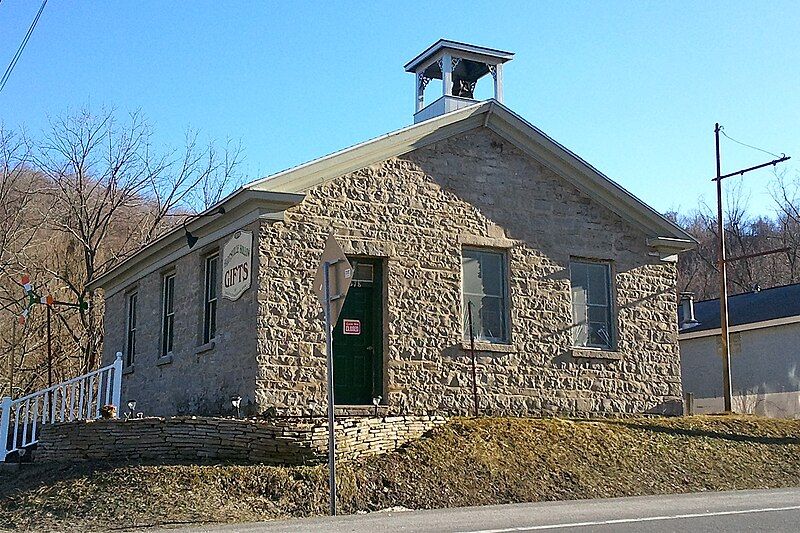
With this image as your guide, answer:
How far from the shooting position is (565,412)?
17188 mm

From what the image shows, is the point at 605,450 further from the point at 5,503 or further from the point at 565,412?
the point at 5,503

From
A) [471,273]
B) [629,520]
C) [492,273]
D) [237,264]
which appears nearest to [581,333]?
[492,273]

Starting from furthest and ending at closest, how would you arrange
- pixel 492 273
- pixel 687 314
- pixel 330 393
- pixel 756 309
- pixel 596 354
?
1. pixel 687 314
2. pixel 756 309
3. pixel 596 354
4. pixel 492 273
5. pixel 330 393

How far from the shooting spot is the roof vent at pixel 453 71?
18.7m

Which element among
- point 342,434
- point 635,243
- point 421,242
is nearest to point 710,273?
point 635,243

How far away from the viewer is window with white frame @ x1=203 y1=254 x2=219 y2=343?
54.7 feet

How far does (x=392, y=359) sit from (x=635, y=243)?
608 centimetres

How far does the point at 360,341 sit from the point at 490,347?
235 cm

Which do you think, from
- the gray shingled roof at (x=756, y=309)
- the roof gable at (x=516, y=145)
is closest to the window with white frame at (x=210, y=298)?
the roof gable at (x=516, y=145)

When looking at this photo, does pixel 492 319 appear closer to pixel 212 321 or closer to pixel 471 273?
pixel 471 273

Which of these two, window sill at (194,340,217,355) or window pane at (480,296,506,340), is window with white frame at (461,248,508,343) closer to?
window pane at (480,296,506,340)

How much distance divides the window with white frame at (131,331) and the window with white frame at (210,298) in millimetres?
4376

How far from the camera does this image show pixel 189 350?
17.1 metres

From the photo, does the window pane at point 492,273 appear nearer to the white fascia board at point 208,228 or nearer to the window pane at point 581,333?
the window pane at point 581,333
